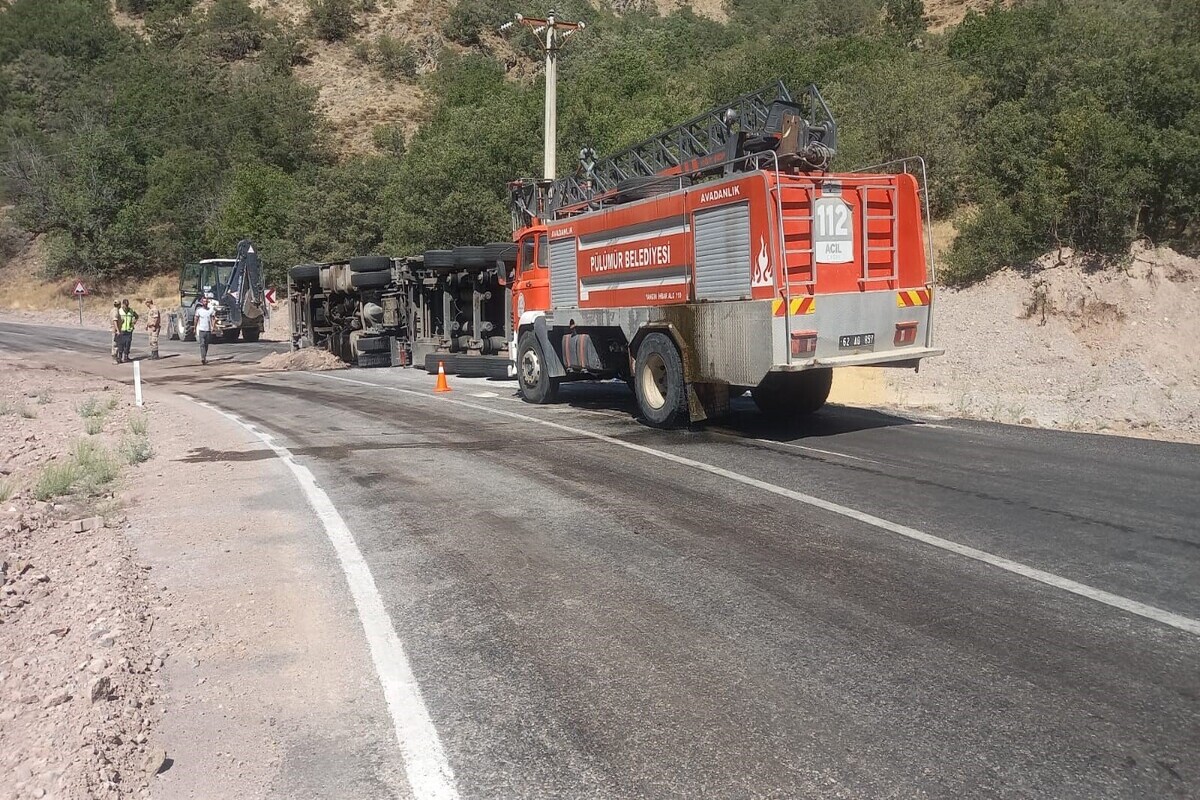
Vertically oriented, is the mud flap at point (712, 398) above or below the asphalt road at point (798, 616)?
above

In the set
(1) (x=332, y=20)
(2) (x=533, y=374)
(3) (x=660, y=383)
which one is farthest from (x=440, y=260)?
(1) (x=332, y=20)

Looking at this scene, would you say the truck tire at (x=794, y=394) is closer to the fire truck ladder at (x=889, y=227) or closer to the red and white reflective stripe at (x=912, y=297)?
the red and white reflective stripe at (x=912, y=297)

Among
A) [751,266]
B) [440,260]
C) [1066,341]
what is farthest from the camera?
[440,260]

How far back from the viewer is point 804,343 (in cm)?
1007

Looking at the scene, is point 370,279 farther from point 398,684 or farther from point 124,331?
point 398,684

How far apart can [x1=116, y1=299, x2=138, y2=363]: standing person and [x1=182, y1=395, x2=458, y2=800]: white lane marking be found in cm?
2228

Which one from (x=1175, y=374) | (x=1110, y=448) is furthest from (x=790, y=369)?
(x=1175, y=374)

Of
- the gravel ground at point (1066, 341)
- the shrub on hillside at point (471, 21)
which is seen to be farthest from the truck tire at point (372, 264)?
the shrub on hillside at point (471, 21)

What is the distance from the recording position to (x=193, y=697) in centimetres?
420

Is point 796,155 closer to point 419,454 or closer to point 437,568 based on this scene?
point 419,454

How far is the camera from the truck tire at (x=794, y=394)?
12.2m

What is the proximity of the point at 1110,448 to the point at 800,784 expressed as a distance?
8067mm

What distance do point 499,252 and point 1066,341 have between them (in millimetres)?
12521

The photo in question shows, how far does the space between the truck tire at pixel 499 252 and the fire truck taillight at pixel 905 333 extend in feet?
27.6
